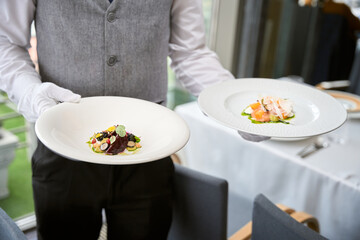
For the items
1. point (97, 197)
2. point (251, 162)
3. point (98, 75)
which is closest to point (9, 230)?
point (97, 197)

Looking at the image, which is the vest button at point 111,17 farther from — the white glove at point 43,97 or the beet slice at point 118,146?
the beet slice at point 118,146

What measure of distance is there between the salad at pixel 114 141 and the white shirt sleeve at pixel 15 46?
0.84 ft

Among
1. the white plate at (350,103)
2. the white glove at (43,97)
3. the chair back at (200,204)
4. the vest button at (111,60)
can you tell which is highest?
the vest button at (111,60)

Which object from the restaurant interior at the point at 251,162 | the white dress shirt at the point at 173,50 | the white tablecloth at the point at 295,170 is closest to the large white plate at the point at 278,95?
the restaurant interior at the point at 251,162

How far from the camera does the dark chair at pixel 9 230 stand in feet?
3.00

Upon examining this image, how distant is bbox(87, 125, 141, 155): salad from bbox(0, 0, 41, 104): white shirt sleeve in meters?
0.26

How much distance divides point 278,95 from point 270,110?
17cm

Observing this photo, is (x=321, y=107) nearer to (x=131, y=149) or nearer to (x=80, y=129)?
(x=131, y=149)

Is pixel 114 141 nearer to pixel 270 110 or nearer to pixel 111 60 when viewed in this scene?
pixel 111 60

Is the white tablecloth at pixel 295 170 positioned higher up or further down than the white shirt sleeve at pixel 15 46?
further down

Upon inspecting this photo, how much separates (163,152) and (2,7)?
0.60 metres

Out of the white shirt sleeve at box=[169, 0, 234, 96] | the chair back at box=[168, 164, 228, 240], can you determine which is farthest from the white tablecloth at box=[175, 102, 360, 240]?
the white shirt sleeve at box=[169, 0, 234, 96]

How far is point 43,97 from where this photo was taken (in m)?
0.99

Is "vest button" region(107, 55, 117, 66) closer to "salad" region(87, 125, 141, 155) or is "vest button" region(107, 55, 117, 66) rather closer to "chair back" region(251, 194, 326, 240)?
"salad" region(87, 125, 141, 155)
